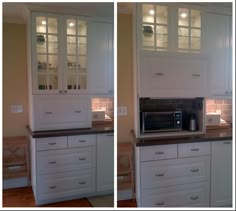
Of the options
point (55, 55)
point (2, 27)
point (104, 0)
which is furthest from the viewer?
point (55, 55)

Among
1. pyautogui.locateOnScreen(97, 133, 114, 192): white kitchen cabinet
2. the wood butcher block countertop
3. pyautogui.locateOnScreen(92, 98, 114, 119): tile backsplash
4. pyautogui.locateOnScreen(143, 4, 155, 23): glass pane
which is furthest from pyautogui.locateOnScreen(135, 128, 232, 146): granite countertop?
pyautogui.locateOnScreen(143, 4, 155, 23): glass pane

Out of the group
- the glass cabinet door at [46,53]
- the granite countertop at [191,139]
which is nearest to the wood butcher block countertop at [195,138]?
the granite countertop at [191,139]

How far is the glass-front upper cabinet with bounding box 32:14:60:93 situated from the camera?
173 cm

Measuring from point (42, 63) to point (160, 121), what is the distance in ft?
3.39

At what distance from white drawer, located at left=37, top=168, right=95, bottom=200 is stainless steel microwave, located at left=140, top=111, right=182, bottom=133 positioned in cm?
54

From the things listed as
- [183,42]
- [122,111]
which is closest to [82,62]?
[122,111]

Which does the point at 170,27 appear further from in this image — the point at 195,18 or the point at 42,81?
the point at 42,81

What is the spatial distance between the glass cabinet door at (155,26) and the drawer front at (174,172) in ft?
2.89

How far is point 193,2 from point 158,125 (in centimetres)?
99

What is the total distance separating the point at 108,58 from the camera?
1669 millimetres

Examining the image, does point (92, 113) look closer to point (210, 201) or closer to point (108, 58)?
point (108, 58)

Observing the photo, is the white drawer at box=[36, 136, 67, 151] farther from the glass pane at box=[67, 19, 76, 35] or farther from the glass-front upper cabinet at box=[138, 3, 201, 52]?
the glass-front upper cabinet at box=[138, 3, 201, 52]

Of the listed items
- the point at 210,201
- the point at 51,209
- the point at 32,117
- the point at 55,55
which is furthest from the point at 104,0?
the point at 210,201

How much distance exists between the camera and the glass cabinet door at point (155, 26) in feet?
5.87
